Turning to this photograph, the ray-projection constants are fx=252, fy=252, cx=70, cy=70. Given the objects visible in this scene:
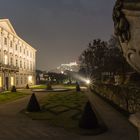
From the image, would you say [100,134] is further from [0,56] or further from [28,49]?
[28,49]

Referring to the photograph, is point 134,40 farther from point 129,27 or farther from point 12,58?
point 12,58

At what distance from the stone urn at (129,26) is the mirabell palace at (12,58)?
4030cm

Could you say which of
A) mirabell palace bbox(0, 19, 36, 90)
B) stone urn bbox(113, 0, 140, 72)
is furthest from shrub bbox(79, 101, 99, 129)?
mirabell palace bbox(0, 19, 36, 90)

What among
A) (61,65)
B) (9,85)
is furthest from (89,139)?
(61,65)

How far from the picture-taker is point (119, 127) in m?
11.1

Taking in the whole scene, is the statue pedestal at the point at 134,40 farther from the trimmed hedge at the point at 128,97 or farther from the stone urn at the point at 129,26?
the trimmed hedge at the point at 128,97

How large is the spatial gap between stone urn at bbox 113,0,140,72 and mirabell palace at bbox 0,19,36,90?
4030cm

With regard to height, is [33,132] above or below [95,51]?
below

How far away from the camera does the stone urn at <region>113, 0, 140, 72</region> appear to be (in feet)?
6.86

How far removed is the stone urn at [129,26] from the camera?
2.09m

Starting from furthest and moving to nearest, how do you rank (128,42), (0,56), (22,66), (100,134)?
(22,66), (0,56), (100,134), (128,42)

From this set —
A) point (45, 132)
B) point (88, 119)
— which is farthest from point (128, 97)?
point (45, 132)

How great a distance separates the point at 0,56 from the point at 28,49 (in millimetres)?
22996

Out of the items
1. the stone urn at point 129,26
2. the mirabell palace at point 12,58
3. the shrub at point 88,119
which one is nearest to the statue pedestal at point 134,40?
the stone urn at point 129,26
